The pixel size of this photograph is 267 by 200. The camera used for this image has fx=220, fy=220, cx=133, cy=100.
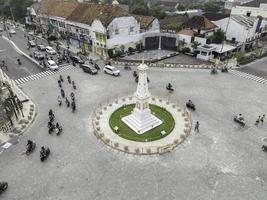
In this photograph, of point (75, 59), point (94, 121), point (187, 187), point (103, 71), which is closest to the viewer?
point (187, 187)

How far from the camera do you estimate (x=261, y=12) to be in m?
69.8

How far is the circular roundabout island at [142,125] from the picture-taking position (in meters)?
25.2

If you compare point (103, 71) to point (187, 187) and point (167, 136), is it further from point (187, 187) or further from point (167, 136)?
point (187, 187)

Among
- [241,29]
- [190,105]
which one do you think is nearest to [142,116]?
[190,105]

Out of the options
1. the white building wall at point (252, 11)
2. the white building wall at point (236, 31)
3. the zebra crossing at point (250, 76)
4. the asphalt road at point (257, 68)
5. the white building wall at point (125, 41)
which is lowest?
the zebra crossing at point (250, 76)

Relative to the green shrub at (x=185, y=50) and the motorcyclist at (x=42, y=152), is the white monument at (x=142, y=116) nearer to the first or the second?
the motorcyclist at (x=42, y=152)

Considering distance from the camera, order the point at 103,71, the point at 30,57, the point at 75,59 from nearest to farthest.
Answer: the point at 103,71 < the point at 75,59 < the point at 30,57

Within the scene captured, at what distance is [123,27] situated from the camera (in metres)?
52.6

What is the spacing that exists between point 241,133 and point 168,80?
17663mm

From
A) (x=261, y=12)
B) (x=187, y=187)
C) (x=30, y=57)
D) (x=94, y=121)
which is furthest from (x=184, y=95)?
(x=261, y=12)

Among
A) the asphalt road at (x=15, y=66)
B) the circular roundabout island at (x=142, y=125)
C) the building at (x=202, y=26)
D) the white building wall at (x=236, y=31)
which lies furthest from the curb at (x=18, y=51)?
the white building wall at (x=236, y=31)

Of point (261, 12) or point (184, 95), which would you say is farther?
point (261, 12)

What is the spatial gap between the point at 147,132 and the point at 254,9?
66092 millimetres

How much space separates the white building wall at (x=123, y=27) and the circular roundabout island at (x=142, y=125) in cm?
2493
